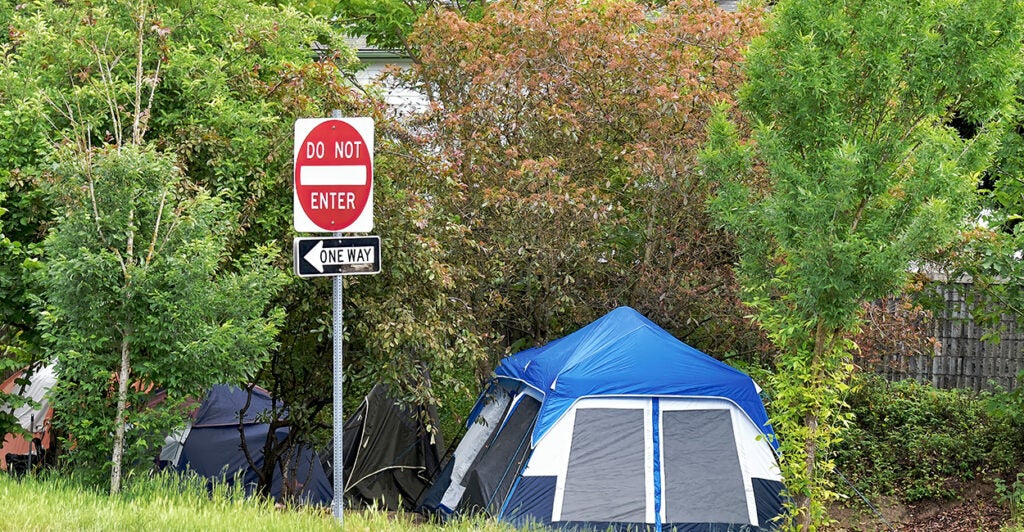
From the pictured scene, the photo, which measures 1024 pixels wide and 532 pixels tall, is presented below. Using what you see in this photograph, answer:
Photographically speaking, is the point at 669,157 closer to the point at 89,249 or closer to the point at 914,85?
the point at 914,85

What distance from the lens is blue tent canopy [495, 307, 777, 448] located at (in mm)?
8898

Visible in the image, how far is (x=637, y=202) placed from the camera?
11.1m

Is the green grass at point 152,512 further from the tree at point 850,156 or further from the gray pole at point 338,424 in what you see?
the tree at point 850,156

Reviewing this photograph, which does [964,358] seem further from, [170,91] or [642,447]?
[170,91]

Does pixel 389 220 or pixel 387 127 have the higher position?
pixel 387 127

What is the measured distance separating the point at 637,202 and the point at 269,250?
15.4 feet

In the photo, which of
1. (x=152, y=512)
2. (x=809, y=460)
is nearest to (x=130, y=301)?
(x=152, y=512)

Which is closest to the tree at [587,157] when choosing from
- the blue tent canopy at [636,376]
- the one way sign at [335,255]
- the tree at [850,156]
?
the blue tent canopy at [636,376]

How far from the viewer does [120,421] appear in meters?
6.57

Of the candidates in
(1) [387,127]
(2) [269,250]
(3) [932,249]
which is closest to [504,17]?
(1) [387,127]

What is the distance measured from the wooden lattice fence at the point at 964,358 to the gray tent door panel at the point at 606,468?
5.03m

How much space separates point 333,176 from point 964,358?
33.0ft

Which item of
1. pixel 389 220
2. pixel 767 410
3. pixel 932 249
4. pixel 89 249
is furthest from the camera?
pixel 767 410

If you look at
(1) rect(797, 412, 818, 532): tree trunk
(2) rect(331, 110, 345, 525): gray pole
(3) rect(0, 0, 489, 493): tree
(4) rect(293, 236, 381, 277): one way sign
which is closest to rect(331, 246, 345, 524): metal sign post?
(2) rect(331, 110, 345, 525): gray pole
